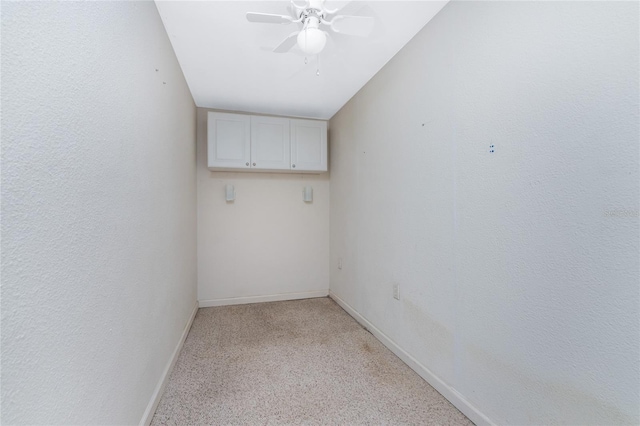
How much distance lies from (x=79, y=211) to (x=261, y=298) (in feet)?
9.13

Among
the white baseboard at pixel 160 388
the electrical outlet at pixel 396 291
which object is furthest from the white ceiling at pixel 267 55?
the white baseboard at pixel 160 388

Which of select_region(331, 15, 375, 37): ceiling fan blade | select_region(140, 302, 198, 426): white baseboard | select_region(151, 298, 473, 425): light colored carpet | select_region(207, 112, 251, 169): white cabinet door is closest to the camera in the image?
select_region(140, 302, 198, 426): white baseboard

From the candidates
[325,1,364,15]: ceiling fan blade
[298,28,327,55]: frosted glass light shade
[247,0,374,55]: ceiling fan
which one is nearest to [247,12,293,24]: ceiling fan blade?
[247,0,374,55]: ceiling fan

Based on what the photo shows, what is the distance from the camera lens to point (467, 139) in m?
1.46

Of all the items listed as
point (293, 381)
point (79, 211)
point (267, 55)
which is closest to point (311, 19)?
point (267, 55)

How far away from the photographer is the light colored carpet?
1490 millimetres

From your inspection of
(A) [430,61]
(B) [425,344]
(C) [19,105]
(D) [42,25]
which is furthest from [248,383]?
(A) [430,61]

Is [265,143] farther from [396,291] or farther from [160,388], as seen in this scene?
[160,388]

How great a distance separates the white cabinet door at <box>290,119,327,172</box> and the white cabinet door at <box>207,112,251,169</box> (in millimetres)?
545

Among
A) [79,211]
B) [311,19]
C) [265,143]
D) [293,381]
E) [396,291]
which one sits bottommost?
[293,381]

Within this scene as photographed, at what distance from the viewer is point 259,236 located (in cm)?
338

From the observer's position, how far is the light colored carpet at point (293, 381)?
1.49 meters

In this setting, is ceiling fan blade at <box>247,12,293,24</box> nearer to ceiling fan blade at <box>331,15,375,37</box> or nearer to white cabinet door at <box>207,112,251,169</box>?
ceiling fan blade at <box>331,15,375,37</box>

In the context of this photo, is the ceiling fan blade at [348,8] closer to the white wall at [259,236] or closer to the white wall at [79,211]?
the white wall at [79,211]
